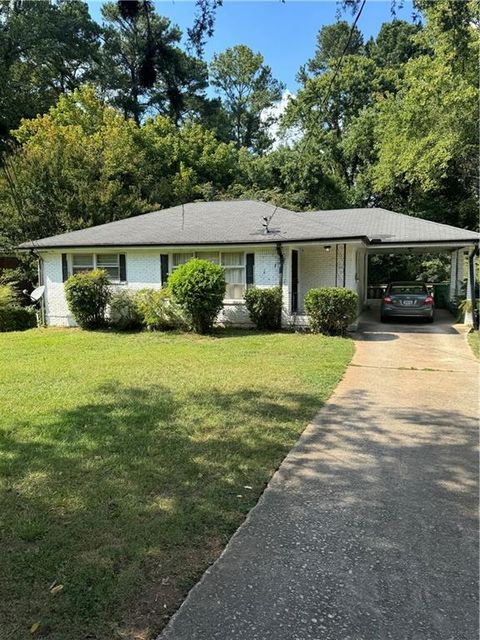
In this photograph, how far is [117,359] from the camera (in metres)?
9.59

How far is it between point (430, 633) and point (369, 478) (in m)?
1.82

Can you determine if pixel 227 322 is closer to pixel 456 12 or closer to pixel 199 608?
pixel 456 12

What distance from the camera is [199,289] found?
12422 millimetres

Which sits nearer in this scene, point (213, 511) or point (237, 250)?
point (213, 511)

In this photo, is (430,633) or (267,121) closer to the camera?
(430,633)

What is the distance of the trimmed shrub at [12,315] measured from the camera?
50.7 feet

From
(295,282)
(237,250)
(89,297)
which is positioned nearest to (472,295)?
(295,282)

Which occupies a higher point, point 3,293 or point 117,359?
point 3,293

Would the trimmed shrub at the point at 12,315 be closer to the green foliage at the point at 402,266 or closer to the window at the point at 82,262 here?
the window at the point at 82,262

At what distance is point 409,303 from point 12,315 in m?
12.9

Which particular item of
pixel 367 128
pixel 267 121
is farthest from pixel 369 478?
pixel 267 121

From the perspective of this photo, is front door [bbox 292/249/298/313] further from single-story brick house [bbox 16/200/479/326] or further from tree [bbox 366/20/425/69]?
tree [bbox 366/20/425/69]

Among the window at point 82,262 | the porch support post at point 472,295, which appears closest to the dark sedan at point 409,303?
the porch support post at point 472,295

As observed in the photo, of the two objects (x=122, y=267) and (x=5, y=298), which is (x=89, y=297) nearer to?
(x=122, y=267)
